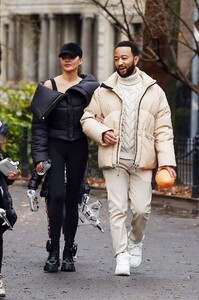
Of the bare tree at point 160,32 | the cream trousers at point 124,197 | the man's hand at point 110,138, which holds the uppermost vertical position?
the bare tree at point 160,32

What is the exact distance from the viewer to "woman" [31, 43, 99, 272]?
10469mm

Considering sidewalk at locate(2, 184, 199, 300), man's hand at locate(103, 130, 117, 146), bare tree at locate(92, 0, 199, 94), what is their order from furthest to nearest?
1. bare tree at locate(92, 0, 199, 94)
2. man's hand at locate(103, 130, 117, 146)
3. sidewalk at locate(2, 184, 199, 300)

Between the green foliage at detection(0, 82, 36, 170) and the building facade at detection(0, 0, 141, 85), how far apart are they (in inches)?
675

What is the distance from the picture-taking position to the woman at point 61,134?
10.5m

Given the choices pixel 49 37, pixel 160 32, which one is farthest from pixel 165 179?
pixel 49 37

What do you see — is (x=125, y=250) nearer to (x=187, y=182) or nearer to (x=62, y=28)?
(x=187, y=182)

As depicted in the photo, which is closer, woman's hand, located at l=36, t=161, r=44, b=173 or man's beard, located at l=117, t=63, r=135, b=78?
man's beard, located at l=117, t=63, r=135, b=78

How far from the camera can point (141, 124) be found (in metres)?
10.2

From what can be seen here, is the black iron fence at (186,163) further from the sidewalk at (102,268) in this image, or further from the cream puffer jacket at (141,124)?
the cream puffer jacket at (141,124)

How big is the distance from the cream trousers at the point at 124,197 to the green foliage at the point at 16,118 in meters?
11.8

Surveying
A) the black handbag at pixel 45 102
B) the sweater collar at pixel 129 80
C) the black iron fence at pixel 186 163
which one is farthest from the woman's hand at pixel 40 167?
the black iron fence at pixel 186 163

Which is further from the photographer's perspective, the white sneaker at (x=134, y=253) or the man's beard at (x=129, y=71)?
the white sneaker at (x=134, y=253)

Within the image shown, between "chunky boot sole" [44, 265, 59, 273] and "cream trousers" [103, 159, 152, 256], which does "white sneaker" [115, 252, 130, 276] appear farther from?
"chunky boot sole" [44, 265, 59, 273]

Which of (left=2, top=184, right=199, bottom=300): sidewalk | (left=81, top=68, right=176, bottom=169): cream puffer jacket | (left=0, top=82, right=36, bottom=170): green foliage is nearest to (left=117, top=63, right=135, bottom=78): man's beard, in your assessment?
(left=81, top=68, right=176, bottom=169): cream puffer jacket
